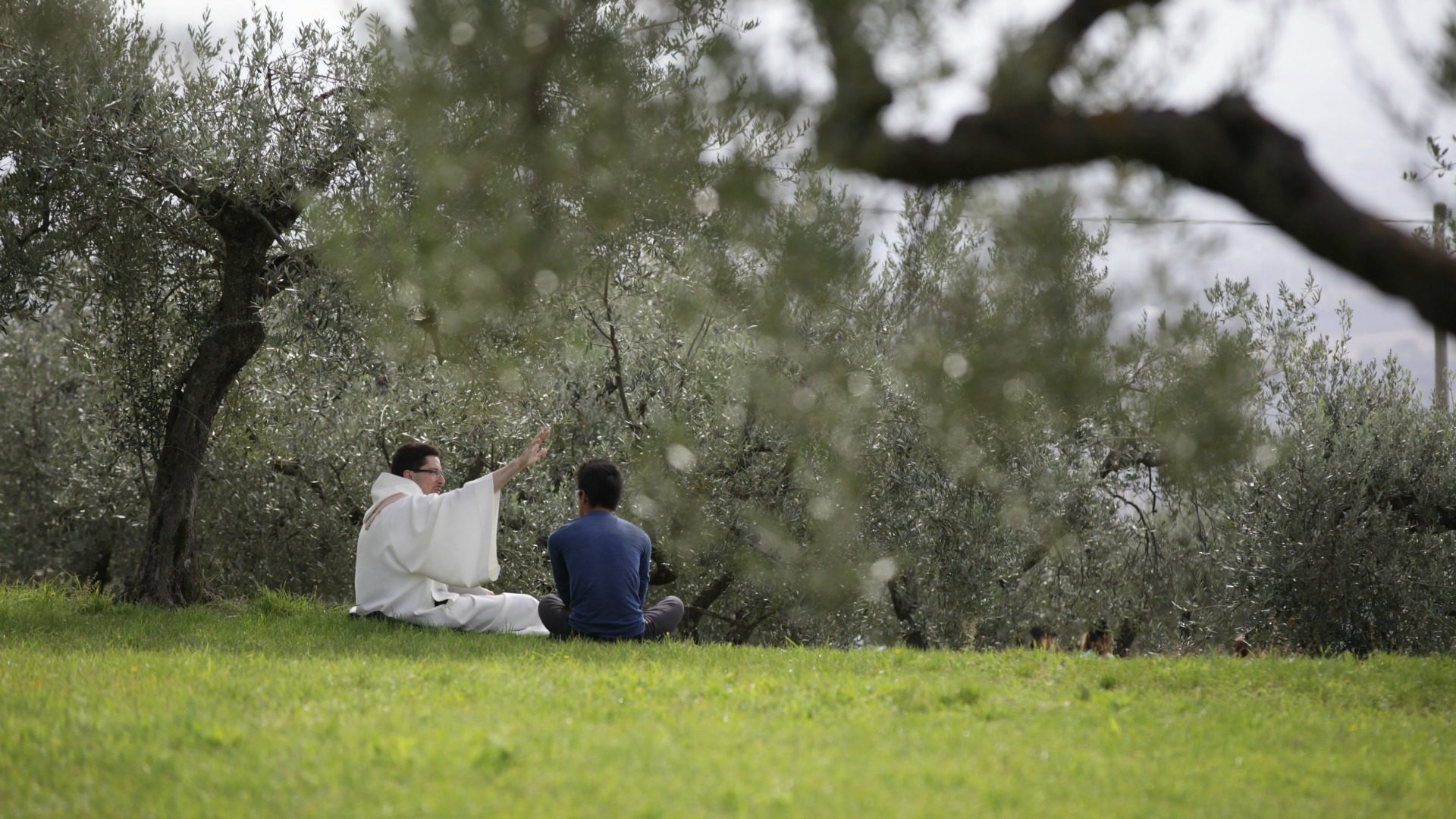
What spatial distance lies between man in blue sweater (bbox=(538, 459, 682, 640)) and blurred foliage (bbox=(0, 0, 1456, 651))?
1701mm

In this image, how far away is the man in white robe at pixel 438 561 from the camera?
943cm

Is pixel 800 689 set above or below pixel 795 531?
below

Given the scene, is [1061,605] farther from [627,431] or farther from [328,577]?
[328,577]

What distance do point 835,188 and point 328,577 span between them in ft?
31.3

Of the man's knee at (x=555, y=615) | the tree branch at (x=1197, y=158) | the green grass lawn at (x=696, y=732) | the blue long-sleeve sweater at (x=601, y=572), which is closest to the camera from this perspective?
the tree branch at (x=1197, y=158)

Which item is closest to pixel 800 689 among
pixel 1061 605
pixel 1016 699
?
pixel 1016 699

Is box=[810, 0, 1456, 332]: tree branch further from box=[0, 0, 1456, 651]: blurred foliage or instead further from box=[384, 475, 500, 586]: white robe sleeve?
box=[384, 475, 500, 586]: white robe sleeve

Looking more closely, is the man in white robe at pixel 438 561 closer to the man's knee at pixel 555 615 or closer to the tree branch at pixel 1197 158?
the man's knee at pixel 555 615

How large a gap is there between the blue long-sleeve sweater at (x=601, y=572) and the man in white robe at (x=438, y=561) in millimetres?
791

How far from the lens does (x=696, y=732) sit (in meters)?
5.43

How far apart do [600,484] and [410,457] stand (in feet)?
6.70

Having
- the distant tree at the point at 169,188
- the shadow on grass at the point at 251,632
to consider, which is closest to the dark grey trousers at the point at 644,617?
the shadow on grass at the point at 251,632

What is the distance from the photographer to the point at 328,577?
15.5 m

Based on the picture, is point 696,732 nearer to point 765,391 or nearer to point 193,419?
point 193,419
